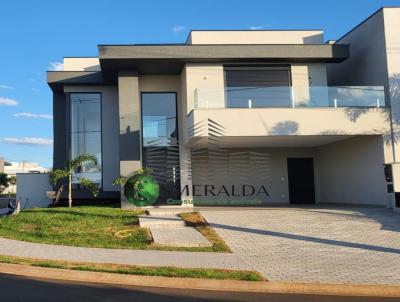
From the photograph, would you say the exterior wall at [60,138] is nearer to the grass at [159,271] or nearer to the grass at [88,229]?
the grass at [88,229]

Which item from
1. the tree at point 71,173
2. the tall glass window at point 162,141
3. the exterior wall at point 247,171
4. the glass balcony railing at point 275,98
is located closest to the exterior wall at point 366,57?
the glass balcony railing at point 275,98

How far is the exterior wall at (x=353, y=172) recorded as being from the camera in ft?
A: 68.2

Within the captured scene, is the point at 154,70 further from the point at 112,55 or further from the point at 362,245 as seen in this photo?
the point at 362,245

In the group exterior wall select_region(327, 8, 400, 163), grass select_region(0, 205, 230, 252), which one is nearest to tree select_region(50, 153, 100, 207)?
grass select_region(0, 205, 230, 252)

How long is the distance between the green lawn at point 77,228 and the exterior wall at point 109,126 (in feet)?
22.7

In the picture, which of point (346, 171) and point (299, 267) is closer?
point (299, 267)

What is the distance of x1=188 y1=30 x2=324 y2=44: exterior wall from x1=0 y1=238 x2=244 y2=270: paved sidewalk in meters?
15.3

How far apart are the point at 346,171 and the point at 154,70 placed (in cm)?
1084

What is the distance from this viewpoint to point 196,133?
64.7 ft

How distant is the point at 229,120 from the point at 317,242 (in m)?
8.15

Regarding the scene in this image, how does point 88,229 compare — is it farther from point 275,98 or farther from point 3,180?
point 3,180

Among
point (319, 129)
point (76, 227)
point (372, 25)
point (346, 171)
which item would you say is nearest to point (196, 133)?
point (319, 129)

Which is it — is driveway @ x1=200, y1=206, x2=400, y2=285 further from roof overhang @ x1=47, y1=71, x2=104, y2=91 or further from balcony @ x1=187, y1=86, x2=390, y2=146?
roof overhang @ x1=47, y1=71, x2=104, y2=91

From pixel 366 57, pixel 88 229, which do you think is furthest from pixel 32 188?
pixel 366 57
